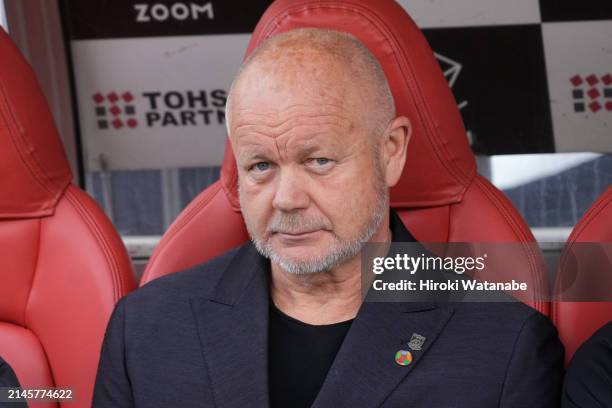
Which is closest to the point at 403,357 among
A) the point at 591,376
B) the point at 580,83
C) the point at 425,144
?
the point at 591,376

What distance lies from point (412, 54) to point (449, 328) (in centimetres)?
46

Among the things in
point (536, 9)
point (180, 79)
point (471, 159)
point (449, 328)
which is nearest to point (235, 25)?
point (180, 79)

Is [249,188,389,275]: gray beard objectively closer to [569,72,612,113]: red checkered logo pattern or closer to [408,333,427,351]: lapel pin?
[408,333,427,351]: lapel pin

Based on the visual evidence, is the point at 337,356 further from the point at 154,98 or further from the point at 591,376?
the point at 154,98

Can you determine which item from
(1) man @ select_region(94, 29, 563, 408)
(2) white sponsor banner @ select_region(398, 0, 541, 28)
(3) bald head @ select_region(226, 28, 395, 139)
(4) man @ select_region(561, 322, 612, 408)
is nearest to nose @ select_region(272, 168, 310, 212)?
(1) man @ select_region(94, 29, 563, 408)

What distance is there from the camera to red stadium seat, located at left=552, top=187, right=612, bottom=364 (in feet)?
5.91

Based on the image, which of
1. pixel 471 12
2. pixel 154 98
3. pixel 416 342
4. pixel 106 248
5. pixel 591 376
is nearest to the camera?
pixel 591 376

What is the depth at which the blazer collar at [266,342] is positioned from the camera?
65.1 inches

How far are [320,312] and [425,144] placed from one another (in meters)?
0.32

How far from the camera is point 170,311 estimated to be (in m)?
1.81

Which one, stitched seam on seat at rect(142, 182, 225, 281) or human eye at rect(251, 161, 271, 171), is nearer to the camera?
human eye at rect(251, 161, 271, 171)

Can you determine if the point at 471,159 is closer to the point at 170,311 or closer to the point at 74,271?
the point at 170,311

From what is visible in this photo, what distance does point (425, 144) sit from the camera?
1.87 meters

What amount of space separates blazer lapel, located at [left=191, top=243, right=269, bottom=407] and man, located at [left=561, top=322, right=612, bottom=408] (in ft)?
1.38
